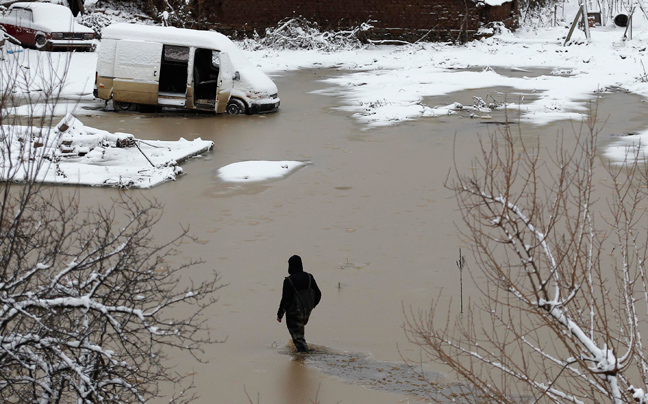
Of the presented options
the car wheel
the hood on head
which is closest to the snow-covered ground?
the car wheel

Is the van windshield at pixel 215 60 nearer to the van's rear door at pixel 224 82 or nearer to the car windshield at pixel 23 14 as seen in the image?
the van's rear door at pixel 224 82

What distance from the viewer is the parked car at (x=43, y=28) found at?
28391 mm

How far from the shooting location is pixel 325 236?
12.2 meters

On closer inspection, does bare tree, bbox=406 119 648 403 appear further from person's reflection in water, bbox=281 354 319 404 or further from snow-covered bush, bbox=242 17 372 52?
snow-covered bush, bbox=242 17 372 52

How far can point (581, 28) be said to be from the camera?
124 feet

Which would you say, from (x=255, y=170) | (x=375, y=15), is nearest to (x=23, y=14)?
(x=375, y=15)

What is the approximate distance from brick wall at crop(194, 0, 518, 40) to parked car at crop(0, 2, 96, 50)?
9449 millimetres

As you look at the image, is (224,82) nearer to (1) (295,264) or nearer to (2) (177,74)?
(2) (177,74)

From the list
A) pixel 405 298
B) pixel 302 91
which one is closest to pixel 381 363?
pixel 405 298

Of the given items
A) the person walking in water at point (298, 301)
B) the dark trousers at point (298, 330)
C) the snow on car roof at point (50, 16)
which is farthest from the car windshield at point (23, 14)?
the dark trousers at point (298, 330)

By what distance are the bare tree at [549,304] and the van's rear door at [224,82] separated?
668 centimetres

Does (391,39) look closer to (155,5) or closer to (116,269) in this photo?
(155,5)

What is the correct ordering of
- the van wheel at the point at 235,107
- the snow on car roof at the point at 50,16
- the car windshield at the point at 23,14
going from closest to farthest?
the van wheel at the point at 235,107 → the snow on car roof at the point at 50,16 → the car windshield at the point at 23,14

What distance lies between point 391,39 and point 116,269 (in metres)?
32.5
